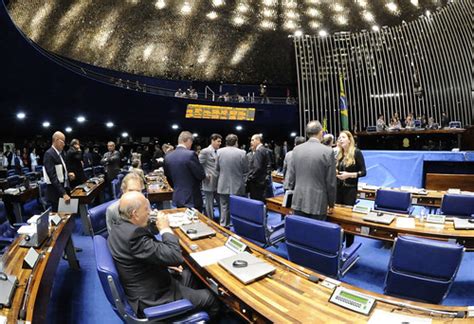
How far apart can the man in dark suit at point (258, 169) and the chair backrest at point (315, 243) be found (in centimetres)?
249

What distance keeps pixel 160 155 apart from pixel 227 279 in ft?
27.8

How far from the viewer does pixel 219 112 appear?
14.3 metres

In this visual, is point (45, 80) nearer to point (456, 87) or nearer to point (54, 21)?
point (54, 21)

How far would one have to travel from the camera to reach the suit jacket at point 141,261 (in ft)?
5.73

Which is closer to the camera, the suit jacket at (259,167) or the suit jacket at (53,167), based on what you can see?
the suit jacket at (53,167)

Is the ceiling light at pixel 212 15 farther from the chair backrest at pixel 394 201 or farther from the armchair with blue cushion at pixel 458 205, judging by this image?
the armchair with blue cushion at pixel 458 205

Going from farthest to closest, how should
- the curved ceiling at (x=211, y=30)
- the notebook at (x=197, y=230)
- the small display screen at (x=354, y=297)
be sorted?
the curved ceiling at (x=211, y=30)
the notebook at (x=197, y=230)
the small display screen at (x=354, y=297)

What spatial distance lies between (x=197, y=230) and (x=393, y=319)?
5.20ft

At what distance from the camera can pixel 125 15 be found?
15.0 meters

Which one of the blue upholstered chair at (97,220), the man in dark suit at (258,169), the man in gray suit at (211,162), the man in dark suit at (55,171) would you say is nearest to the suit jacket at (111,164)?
the man in dark suit at (55,171)

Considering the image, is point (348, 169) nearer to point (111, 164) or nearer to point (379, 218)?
point (379, 218)

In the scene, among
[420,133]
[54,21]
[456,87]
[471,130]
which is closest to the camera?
[471,130]

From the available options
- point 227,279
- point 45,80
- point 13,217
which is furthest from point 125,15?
point 227,279

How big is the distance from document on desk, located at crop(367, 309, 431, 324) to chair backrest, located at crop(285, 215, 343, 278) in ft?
2.57
